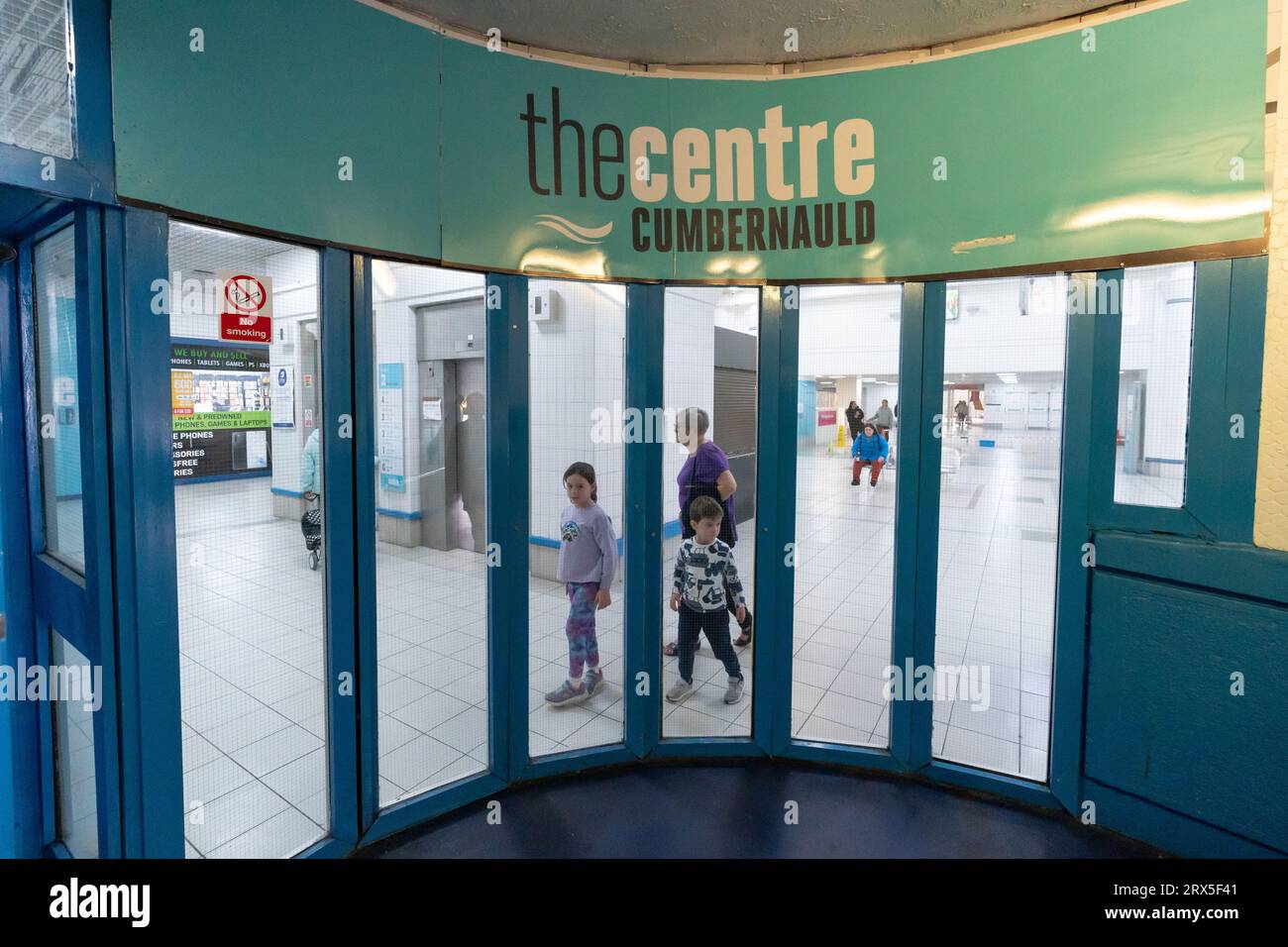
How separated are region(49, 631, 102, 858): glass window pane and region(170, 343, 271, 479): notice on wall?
0.73 m

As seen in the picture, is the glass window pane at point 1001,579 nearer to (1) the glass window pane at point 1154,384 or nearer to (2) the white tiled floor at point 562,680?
(1) the glass window pane at point 1154,384

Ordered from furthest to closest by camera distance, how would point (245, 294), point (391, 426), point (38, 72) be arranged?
point (391, 426) → point (245, 294) → point (38, 72)

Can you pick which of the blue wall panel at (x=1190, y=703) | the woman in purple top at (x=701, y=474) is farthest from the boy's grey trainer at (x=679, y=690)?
the blue wall panel at (x=1190, y=703)

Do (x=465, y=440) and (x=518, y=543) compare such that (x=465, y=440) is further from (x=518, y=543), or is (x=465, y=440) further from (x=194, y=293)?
(x=194, y=293)

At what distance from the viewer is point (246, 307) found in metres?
2.23

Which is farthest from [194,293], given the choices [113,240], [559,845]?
[559,845]

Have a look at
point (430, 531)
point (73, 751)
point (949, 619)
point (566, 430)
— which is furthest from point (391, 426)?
point (949, 619)

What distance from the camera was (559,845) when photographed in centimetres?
255

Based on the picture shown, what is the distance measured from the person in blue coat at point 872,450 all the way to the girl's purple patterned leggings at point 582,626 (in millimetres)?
7482

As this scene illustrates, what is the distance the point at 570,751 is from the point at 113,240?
2738 millimetres

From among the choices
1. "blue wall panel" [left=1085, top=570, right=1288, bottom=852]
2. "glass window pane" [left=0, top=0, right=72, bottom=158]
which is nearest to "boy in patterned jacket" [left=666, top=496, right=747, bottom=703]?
"blue wall panel" [left=1085, top=570, right=1288, bottom=852]

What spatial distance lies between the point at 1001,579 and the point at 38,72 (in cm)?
738

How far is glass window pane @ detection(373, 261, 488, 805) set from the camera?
3.32 metres

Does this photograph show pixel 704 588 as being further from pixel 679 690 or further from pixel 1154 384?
pixel 1154 384
